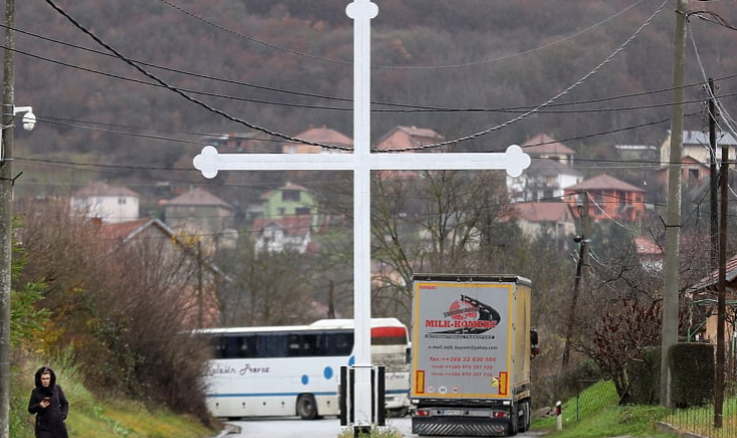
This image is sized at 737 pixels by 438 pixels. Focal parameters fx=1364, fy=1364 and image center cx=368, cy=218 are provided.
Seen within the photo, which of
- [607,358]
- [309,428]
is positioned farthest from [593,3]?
[607,358]

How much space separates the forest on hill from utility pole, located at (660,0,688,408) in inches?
30.3

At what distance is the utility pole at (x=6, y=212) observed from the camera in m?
21.6

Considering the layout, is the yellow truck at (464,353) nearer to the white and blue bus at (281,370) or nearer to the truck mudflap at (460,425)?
the truck mudflap at (460,425)

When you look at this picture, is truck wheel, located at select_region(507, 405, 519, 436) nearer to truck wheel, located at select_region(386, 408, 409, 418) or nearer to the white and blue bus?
truck wheel, located at select_region(386, 408, 409, 418)

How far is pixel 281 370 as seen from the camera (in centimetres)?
5478

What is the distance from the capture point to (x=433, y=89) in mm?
98062

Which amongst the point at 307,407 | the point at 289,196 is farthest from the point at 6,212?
the point at 289,196

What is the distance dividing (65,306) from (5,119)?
14.0m

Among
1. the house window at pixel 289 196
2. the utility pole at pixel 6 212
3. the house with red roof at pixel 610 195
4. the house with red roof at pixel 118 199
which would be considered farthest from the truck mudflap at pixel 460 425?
the house with red roof at pixel 118 199

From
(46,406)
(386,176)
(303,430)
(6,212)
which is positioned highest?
(386,176)

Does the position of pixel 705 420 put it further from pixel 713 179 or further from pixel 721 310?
pixel 713 179

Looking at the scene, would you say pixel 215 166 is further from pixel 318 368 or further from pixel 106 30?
pixel 106 30

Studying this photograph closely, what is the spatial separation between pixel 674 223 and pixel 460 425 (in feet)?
24.4

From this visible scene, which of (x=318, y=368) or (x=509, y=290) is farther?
(x=318, y=368)
